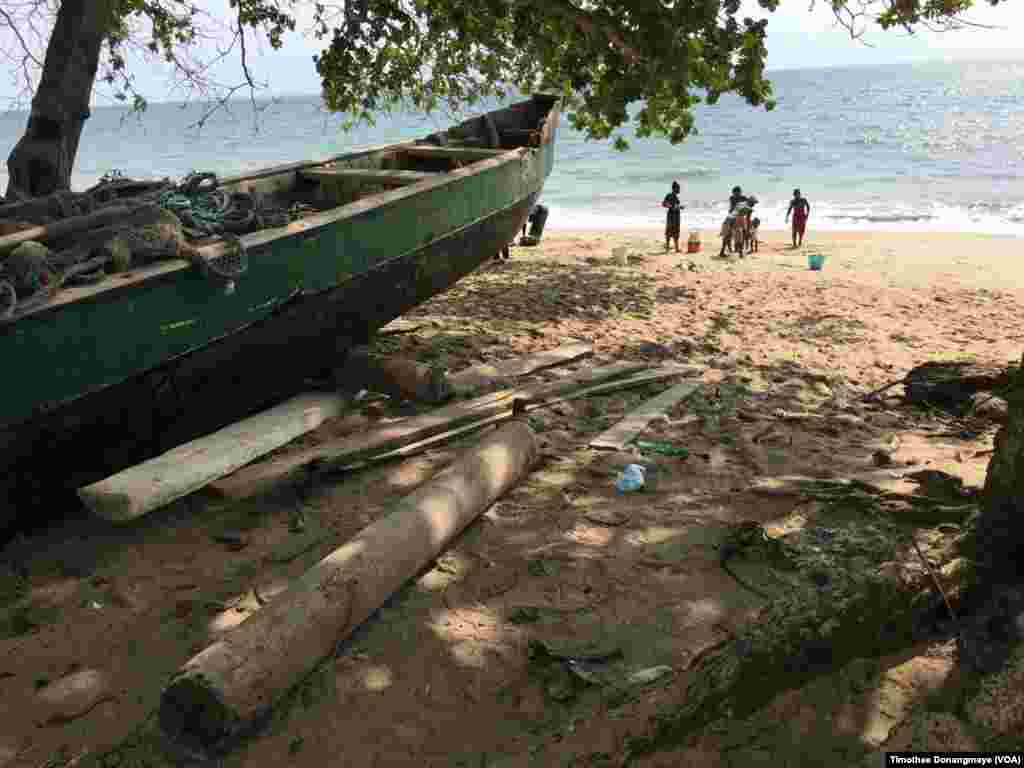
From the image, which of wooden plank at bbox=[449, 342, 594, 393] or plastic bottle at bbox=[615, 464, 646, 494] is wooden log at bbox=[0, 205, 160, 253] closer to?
wooden plank at bbox=[449, 342, 594, 393]

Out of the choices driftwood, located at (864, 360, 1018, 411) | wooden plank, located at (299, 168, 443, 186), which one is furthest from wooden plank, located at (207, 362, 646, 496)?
driftwood, located at (864, 360, 1018, 411)

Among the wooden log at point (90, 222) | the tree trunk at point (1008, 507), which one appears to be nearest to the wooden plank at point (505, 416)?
the wooden log at point (90, 222)

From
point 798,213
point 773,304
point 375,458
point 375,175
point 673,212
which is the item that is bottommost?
point 773,304

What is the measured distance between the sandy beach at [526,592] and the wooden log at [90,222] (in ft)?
5.47

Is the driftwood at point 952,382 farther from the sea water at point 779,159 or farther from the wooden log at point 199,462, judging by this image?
the sea water at point 779,159

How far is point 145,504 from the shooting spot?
3939 mm

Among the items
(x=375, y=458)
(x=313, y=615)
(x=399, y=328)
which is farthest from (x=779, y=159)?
(x=313, y=615)

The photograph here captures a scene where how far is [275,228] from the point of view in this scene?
17.7 feet

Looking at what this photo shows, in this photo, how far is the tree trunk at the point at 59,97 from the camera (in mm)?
7199

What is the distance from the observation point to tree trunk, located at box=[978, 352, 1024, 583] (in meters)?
2.87

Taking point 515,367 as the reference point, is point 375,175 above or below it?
above

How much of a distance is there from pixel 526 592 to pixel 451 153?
6658 millimetres

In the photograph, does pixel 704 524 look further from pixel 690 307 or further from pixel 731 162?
pixel 731 162

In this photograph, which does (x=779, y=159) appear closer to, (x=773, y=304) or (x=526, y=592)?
(x=773, y=304)
